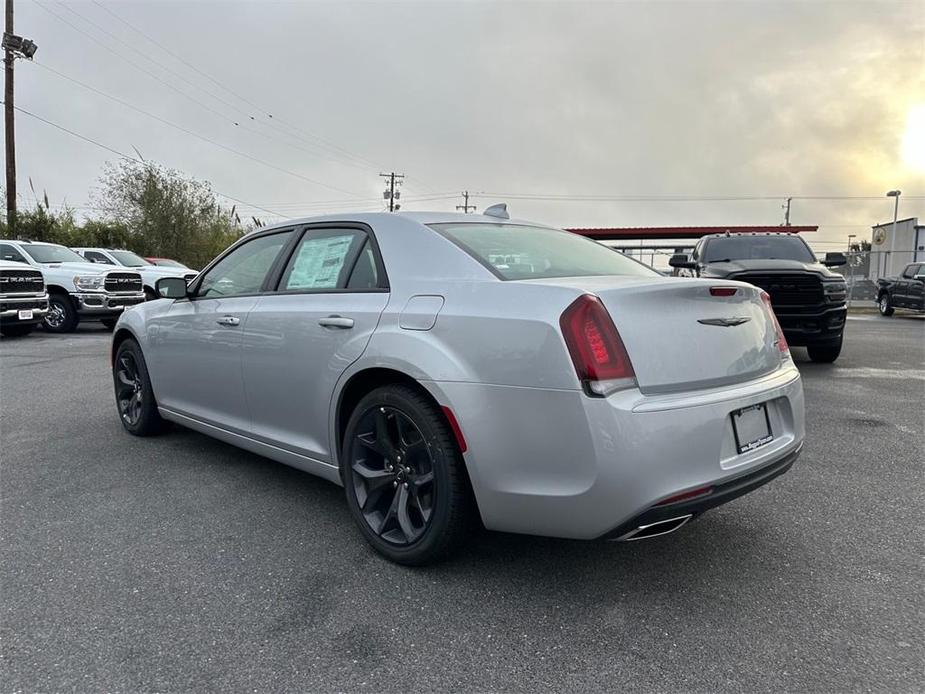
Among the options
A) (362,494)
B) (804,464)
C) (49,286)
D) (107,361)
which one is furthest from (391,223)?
(49,286)

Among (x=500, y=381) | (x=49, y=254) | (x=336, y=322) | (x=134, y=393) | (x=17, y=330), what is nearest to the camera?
(x=500, y=381)

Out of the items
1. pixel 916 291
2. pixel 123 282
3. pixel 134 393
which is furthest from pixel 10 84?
pixel 916 291

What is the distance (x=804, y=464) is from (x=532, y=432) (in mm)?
2738

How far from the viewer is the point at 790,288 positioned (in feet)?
24.8

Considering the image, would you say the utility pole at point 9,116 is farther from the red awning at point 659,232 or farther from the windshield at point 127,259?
the red awning at point 659,232

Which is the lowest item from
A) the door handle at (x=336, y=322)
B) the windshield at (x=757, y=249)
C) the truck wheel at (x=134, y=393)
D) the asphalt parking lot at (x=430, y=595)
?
the asphalt parking lot at (x=430, y=595)

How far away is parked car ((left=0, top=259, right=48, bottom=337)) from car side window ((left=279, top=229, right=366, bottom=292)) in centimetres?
1039

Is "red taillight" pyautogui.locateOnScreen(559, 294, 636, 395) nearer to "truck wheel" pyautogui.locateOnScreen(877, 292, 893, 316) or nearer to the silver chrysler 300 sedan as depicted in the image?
the silver chrysler 300 sedan

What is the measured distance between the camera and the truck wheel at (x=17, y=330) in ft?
40.1

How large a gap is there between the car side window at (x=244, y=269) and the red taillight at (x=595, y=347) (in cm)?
206

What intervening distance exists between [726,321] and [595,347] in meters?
0.73

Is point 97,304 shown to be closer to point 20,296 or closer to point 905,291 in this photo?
point 20,296

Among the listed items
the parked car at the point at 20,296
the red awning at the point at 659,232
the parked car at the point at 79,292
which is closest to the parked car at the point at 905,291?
the red awning at the point at 659,232

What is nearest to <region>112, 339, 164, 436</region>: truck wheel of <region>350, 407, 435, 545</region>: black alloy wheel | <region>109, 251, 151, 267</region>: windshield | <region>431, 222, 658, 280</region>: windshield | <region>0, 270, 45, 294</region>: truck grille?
<region>350, 407, 435, 545</region>: black alloy wheel
